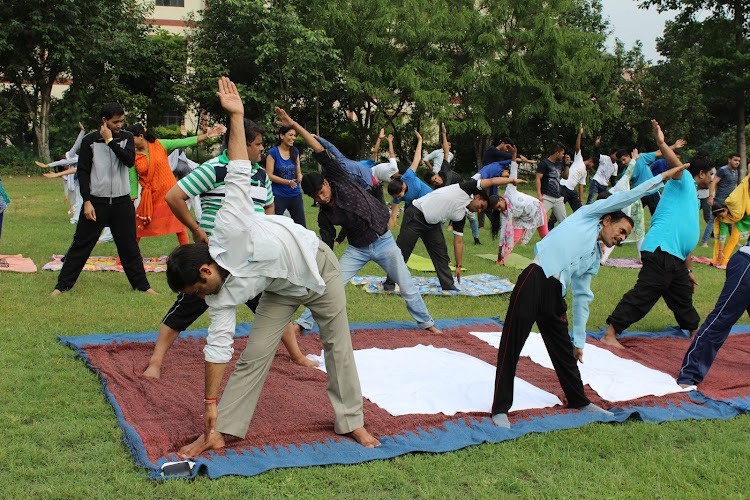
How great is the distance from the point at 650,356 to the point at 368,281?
3873mm

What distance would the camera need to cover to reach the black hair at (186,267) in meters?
3.75

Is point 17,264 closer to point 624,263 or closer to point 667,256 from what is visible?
point 667,256

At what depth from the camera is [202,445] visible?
4.14 m

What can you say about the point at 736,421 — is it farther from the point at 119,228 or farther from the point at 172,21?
the point at 172,21

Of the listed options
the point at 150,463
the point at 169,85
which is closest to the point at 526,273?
the point at 150,463

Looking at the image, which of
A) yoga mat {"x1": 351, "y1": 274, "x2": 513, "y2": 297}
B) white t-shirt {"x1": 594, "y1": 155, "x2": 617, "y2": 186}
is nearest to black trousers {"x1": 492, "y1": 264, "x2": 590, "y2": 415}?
yoga mat {"x1": 351, "y1": 274, "x2": 513, "y2": 297}

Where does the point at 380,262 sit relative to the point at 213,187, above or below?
below

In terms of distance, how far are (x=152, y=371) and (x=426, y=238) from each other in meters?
4.40

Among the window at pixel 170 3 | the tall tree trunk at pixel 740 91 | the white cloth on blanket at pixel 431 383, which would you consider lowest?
the white cloth on blanket at pixel 431 383

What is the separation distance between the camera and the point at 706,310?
9.02m

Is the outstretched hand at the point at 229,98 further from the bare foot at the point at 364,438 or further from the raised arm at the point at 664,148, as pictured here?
the raised arm at the point at 664,148

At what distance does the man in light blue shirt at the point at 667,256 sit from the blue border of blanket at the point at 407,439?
5.13ft

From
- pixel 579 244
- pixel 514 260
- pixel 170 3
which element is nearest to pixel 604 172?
pixel 514 260

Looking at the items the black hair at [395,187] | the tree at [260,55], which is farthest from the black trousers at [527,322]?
the tree at [260,55]
